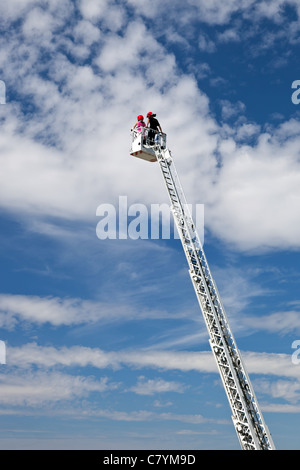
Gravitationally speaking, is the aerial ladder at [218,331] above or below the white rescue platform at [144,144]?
below

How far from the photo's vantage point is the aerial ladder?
3509cm

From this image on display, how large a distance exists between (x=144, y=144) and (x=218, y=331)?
18.2 metres

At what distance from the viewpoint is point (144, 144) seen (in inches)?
1731

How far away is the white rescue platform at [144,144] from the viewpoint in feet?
144

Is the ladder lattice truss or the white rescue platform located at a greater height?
the white rescue platform

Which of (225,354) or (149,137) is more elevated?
(149,137)

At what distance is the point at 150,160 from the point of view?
148ft

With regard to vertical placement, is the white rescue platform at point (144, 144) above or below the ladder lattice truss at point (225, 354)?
above

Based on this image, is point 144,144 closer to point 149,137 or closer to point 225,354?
point 149,137

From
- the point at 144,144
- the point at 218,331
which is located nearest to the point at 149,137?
the point at 144,144

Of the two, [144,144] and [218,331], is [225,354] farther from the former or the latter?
[144,144]
